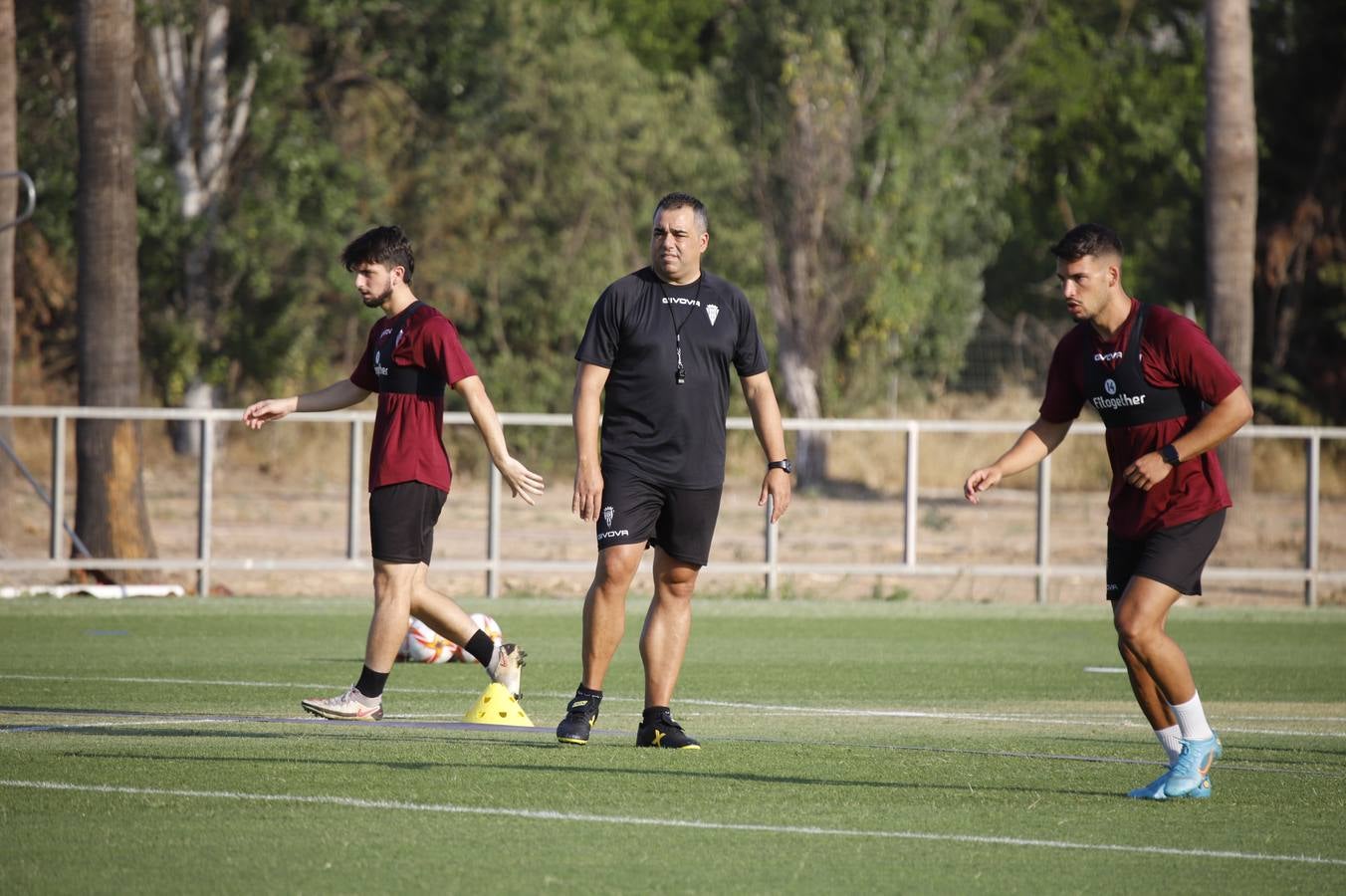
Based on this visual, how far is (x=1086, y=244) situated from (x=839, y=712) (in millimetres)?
4094

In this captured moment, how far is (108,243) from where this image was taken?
20.4 metres

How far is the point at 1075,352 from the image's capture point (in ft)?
27.0

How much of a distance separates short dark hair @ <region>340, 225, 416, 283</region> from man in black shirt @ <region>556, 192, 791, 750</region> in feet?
4.22

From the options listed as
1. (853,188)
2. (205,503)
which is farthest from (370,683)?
(853,188)

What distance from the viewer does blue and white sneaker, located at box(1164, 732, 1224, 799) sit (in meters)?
7.96

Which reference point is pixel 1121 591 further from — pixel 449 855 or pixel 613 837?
pixel 449 855

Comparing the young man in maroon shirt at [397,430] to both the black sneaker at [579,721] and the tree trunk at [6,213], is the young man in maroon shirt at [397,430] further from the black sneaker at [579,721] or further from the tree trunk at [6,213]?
the tree trunk at [6,213]

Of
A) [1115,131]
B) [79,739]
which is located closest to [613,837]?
[79,739]

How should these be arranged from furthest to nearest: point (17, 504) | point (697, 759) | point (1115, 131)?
point (1115, 131) < point (17, 504) < point (697, 759)

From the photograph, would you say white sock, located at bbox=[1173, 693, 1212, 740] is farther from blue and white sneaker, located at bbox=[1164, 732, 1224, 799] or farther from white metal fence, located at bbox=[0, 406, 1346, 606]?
white metal fence, located at bbox=[0, 406, 1346, 606]

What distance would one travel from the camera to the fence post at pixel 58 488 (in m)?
18.4

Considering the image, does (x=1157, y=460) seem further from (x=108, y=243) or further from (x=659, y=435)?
(x=108, y=243)

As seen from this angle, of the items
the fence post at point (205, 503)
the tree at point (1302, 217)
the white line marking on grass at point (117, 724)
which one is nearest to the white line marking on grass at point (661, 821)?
the white line marking on grass at point (117, 724)

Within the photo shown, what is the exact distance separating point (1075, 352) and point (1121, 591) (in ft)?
3.30
